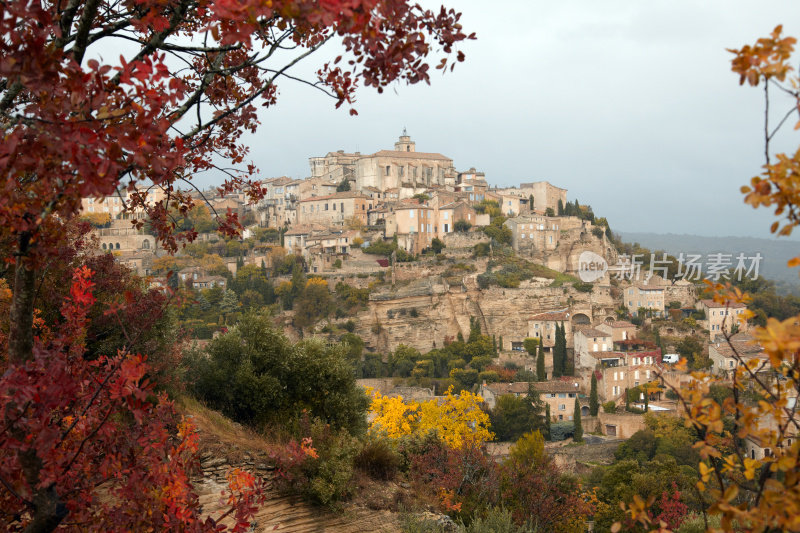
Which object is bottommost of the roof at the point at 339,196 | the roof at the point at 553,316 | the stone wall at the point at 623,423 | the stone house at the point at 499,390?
the stone wall at the point at 623,423

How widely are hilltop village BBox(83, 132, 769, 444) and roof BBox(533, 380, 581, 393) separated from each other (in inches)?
4.4

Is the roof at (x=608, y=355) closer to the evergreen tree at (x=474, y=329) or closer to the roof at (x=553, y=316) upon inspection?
the roof at (x=553, y=316)

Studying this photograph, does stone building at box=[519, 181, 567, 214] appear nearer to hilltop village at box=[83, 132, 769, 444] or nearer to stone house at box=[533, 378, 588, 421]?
hilltop village at box=[83, 132, 769, 444]

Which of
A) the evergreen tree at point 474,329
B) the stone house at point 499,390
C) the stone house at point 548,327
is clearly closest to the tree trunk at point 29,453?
the stone house at point 499,390

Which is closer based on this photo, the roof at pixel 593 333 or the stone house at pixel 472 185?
the roof at pixel 593 333

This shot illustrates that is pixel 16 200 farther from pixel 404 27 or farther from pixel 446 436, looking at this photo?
pixel 446 436

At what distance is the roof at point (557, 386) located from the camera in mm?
35125

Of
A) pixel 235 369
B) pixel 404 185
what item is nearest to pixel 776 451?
pixel 235 369

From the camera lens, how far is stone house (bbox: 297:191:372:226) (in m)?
59.7

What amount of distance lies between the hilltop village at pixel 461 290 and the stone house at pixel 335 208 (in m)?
0.13

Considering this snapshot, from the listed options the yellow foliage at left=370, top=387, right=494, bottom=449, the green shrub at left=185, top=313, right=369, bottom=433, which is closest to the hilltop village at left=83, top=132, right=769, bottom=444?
the yellow foliage at left=370, top=387, right=494, bottom=449

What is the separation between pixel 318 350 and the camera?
10.4 meters

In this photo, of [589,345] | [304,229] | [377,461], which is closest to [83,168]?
[377,461]

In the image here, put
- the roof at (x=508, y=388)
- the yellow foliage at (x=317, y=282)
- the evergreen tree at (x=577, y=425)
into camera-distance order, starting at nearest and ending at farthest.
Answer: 1. the evergreen tree at (x=577, y=425)
2. the roof at (x=508, y=388)
3. the yellow foliage at (x=317, y=282)
